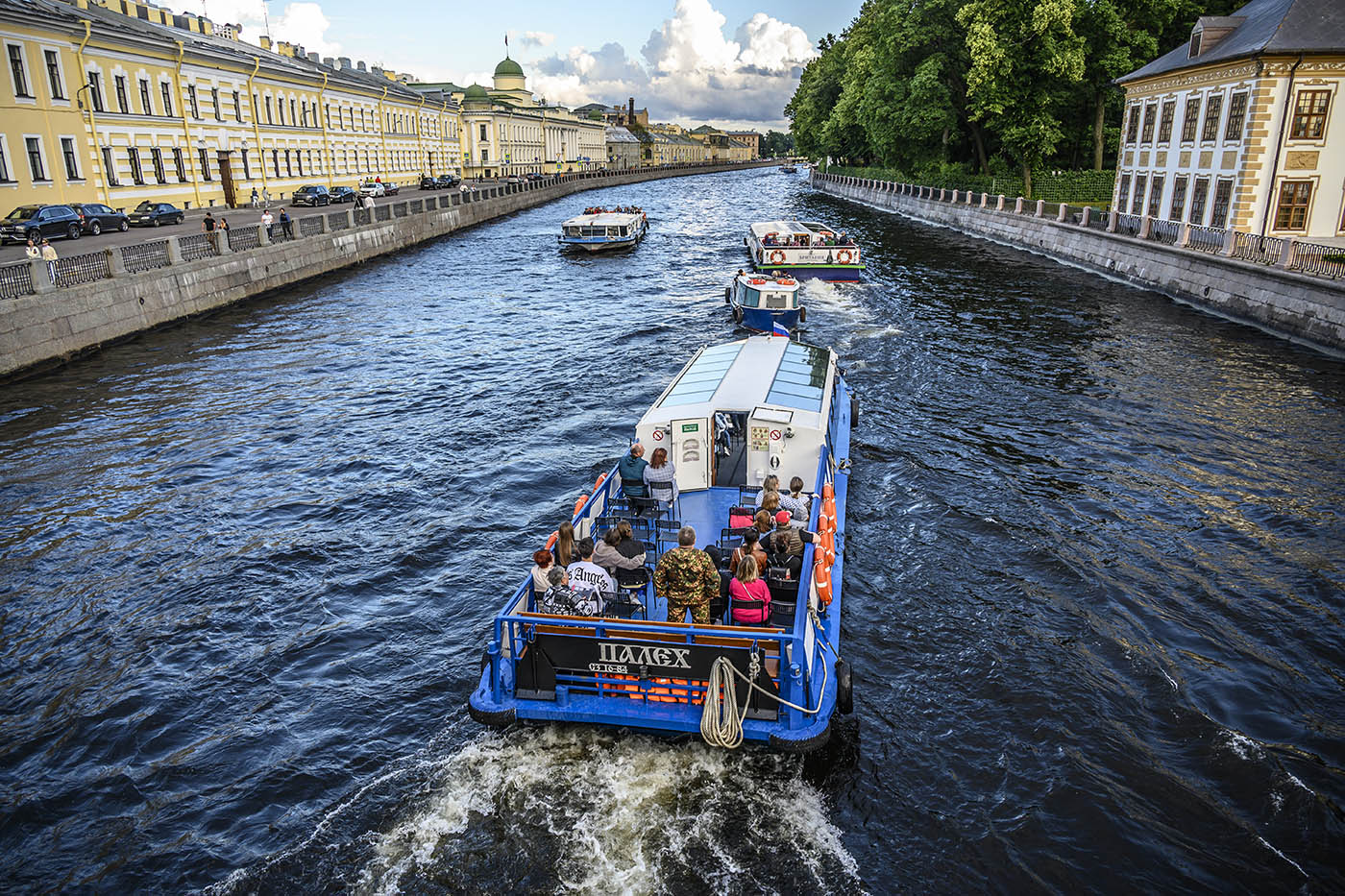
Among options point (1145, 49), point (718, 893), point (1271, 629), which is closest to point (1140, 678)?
point (1271, 629)

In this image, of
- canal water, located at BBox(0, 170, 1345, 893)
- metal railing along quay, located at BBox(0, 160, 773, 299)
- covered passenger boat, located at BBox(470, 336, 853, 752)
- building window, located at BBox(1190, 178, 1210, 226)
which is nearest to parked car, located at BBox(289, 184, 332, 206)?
metal railing along quay, located at BBox(0, 160, 773, 299)

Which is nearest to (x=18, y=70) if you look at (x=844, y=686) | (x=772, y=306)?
(x=772, y=306)

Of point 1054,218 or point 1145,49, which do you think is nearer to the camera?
point 1054,218

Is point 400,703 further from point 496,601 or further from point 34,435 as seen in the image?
point 34,435

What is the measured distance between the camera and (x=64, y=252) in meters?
32.0

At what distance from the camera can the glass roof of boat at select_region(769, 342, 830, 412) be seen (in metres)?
14.2

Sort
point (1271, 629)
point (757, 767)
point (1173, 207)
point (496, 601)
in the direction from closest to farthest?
point (757, 767) → point (1271, 629) → point (496, 601) → point (1173, 207)

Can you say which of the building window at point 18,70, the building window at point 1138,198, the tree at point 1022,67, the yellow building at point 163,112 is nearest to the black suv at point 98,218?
the yellow building at point 163,112

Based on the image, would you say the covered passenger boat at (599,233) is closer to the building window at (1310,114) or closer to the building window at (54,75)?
the building window at (54,75)

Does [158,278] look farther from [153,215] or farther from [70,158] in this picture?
[70,158]

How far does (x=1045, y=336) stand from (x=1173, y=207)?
18.5m

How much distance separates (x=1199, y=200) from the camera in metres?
39.3

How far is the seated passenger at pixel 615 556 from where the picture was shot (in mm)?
10352

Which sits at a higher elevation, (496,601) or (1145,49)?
(1145,49)
